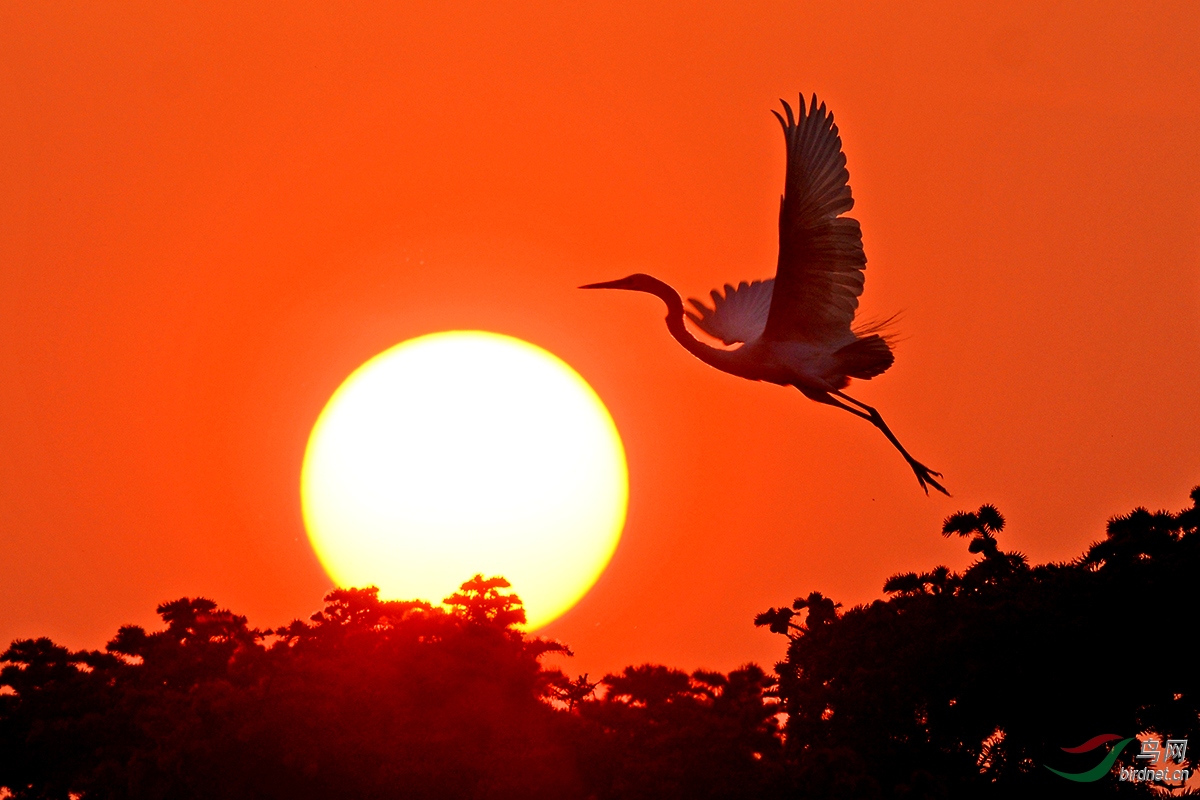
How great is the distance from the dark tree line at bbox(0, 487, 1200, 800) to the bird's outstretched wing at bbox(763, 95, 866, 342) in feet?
12.7

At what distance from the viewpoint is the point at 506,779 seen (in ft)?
54.5

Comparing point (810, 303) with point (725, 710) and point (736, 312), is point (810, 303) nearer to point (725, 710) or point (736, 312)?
point (736, 312)

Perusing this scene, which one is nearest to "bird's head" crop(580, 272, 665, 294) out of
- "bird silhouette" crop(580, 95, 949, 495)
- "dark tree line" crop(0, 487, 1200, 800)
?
"bird silhouette" crop(580, 95, 949, 495)

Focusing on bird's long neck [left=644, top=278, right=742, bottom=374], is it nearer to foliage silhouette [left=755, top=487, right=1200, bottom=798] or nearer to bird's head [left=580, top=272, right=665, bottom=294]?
bird's head [left=580, top=272, right=665, bottom=294]

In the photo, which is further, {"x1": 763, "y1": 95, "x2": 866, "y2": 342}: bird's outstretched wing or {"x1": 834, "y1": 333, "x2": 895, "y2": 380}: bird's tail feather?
{"x1": 834, "y1": 333, "x2": 895, "y2": 380}: bird's tail feather

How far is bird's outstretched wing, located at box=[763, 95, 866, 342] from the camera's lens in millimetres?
14086

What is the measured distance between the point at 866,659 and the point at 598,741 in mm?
3309

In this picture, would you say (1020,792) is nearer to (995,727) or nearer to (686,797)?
(995,727)

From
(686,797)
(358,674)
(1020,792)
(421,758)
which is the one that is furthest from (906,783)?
(358,674)

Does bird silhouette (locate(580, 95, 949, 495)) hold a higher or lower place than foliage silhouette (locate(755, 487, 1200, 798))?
higher

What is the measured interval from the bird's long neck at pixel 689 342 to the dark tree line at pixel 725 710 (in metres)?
3.44

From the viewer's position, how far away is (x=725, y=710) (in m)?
17.3

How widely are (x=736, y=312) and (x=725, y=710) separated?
4754 mm

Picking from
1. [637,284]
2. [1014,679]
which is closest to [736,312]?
[637,284]
